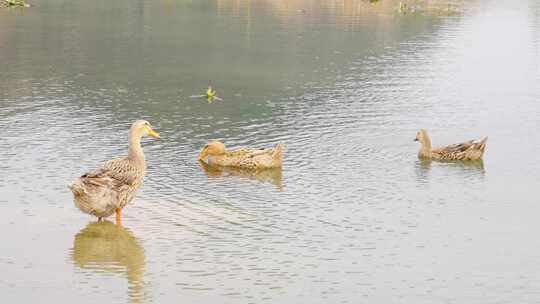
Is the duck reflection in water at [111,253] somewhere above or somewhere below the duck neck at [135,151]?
below

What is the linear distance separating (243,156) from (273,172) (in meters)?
1.02

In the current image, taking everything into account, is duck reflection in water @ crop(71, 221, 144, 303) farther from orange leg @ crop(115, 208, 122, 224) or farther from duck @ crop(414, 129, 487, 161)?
duck @ crop(414, 129, 487, 161)

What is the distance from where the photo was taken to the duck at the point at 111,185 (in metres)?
18.9

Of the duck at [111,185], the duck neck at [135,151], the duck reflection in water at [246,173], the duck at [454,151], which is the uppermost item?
the duck neck at [135,151]

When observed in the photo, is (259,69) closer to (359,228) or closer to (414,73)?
(414,73)

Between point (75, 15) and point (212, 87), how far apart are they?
25.2 meters

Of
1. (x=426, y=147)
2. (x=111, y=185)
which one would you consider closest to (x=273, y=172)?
(x=426, y=147)

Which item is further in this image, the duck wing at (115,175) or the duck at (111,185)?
the duck wing at (115,175)

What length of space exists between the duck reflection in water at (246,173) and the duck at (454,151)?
A: 15.1ft

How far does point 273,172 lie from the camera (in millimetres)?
25172

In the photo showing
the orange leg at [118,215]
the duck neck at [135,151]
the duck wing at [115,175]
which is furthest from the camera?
the duck neck at [135,151]

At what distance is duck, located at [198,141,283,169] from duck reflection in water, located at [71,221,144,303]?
20.0ft

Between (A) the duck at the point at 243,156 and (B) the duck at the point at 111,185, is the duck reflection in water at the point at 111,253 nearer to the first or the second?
(B) the duck at the point at 111,185

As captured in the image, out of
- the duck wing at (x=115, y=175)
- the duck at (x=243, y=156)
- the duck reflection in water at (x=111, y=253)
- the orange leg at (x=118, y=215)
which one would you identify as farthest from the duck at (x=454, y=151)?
the duck reflection in water at (x=111, y=253)
